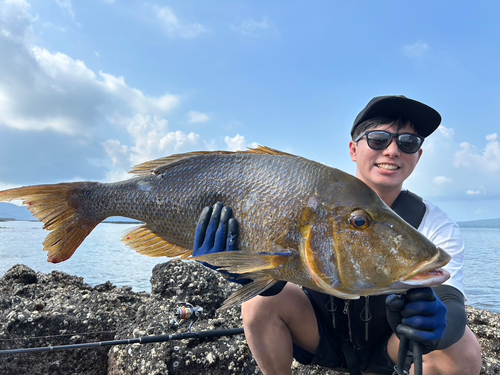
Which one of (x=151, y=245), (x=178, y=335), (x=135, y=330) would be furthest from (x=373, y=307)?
(x=135, y=330)

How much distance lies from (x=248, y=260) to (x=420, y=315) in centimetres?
93

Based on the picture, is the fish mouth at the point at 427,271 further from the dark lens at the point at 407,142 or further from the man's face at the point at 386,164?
the dark lens at the point at 407,142

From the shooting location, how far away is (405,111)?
117 inches

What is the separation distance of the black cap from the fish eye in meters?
1.49

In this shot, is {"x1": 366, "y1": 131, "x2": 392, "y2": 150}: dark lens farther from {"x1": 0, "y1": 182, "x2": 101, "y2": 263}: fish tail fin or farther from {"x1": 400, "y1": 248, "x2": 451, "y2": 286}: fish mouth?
{"x1": 0, "y1": 182, "x2": 101, "y2": 263}: fish tail fin

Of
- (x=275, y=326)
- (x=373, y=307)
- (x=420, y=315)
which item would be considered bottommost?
(x=275, y=326)

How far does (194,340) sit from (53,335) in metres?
1.42

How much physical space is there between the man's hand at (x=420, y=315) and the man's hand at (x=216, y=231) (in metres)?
0.92

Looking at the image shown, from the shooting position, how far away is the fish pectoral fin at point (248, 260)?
1794 mm

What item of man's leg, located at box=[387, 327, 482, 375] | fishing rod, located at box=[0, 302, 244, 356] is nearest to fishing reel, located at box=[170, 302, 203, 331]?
fishing rod, located at box=[0, 302, 244, 356]

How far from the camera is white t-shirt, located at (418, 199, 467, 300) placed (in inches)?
96.4

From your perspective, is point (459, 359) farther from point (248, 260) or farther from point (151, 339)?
point (151, 339)

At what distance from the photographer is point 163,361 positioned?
8.84 feet

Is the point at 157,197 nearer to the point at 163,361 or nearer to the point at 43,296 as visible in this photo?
the point at 163,361
